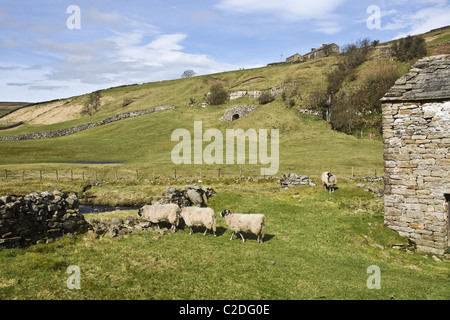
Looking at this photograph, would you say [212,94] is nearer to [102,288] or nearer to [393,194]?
[393,194]

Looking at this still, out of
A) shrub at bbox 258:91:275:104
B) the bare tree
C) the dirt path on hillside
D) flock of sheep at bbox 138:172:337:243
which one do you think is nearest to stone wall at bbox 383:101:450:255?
flock of sheep at bbox 138:172:337:243

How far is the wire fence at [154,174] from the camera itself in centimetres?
4034

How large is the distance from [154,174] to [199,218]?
28.5m

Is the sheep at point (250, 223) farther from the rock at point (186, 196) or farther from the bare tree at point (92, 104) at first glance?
the bare tree at point (92, 104)

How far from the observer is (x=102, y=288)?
9.99 metres

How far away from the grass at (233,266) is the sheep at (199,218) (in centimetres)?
61

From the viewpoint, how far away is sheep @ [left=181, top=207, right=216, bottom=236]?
1688cm

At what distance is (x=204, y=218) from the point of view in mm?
16953

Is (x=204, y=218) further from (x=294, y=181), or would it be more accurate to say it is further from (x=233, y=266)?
(x=294, y=181)

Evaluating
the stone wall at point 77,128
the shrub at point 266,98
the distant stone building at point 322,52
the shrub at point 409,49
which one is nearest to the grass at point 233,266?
the shrub at point 266,98

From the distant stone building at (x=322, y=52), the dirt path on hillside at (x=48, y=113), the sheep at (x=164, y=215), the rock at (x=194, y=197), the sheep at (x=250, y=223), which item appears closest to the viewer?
the sheep at (x=250, y=223)

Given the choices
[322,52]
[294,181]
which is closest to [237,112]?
[294,181]

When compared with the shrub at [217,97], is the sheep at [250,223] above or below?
below

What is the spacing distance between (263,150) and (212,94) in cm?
4654
